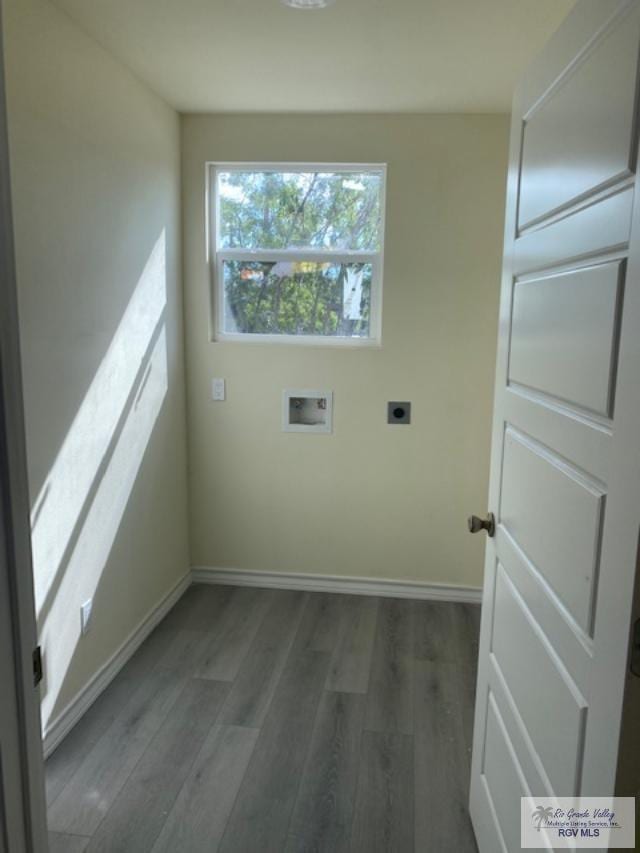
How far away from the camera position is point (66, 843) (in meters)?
1.71

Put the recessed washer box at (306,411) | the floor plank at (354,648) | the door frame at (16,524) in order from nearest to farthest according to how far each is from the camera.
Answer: the door frame at (16,524) → the floor plank at (354,648) → the recessed washer box at (306,411)

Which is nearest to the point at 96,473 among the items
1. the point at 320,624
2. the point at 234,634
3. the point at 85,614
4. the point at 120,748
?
the point at 85,614

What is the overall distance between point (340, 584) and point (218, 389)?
1.28 metres

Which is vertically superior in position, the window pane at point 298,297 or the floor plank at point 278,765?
the window pane at point 298,297

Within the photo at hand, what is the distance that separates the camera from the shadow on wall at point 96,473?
2020mm

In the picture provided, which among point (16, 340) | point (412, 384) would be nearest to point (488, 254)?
point (412, 384)

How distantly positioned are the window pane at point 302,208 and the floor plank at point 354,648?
1.89 m

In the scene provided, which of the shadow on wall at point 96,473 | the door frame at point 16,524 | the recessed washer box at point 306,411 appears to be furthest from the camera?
the recessed washer box at point 306,411

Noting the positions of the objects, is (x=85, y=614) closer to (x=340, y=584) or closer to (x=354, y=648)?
(x=354, y=648)

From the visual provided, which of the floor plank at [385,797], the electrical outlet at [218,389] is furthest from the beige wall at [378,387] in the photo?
the floor plank at [385,797]

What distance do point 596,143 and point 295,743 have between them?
2.06 meters

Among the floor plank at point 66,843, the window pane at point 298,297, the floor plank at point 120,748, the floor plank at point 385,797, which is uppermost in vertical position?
the window pane at point 298,297

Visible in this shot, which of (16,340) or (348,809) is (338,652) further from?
(16,340)

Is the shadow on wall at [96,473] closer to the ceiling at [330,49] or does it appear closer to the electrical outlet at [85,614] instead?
the electrical outlet at [85,614]
